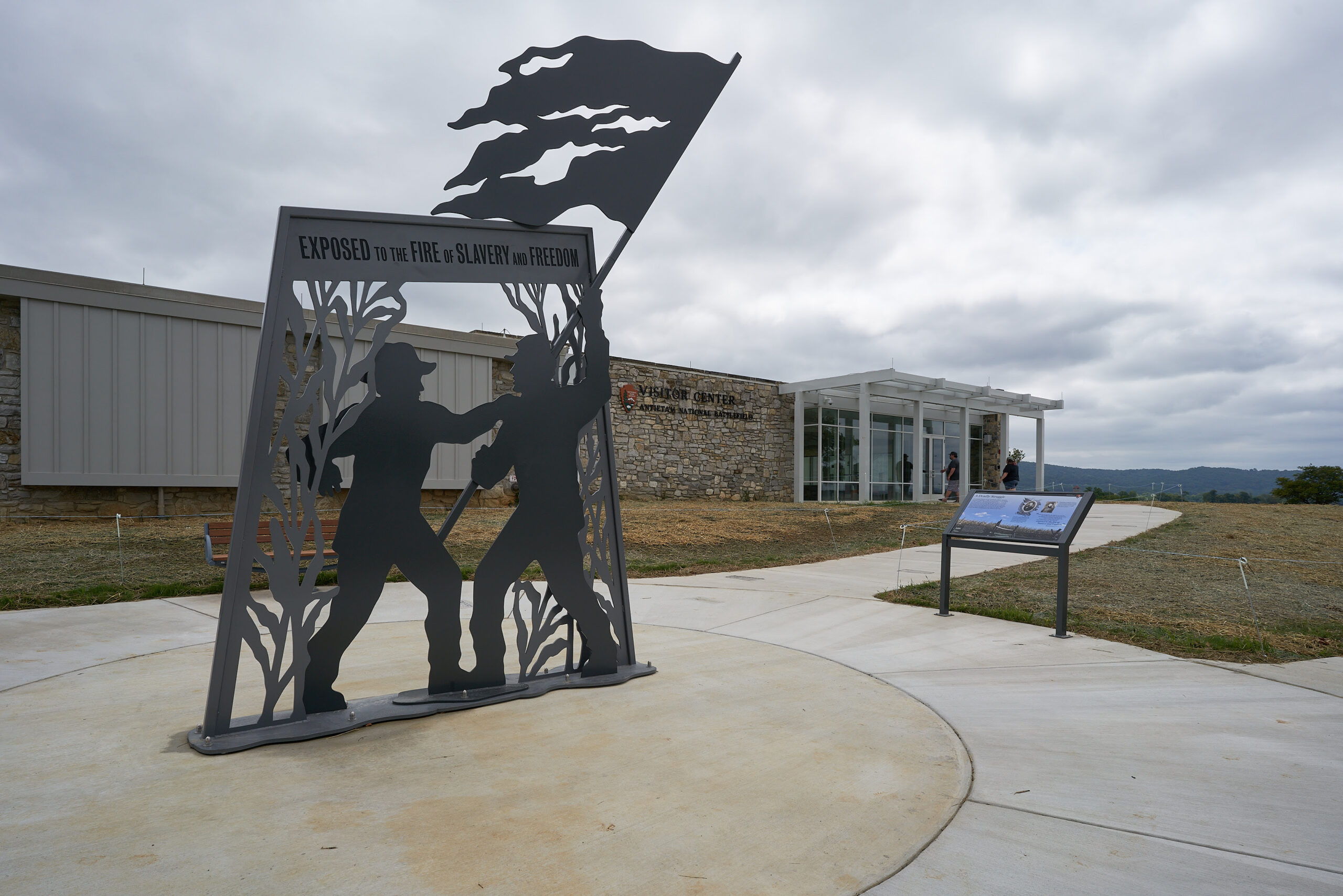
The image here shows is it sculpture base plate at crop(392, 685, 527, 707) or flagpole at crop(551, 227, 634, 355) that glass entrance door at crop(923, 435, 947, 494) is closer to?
flagpole at crop(551, 227, 634, 355)

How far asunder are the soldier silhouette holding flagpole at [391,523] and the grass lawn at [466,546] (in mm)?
5001

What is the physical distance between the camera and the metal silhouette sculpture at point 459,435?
13.1ft

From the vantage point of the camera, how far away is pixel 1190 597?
8.43m

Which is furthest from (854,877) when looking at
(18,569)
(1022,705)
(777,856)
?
(18,569)

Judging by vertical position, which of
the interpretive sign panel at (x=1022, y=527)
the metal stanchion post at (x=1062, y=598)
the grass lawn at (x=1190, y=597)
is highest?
the interpretive sign panel at (x=1022, y=527)

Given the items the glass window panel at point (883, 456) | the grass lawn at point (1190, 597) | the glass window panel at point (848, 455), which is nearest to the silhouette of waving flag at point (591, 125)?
the grass lawn at point (1190, 597)

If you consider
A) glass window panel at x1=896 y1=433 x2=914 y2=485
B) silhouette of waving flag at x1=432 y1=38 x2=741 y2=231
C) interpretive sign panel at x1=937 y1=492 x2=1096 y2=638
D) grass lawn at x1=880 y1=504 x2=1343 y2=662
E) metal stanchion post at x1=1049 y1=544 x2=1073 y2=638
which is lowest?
grass lawn at x1=880 y1=504 x2=1343 y2=662

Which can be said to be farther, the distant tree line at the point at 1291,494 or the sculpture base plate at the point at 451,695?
the distant tree line at the point at 1291,494

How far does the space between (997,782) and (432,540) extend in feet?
10.7

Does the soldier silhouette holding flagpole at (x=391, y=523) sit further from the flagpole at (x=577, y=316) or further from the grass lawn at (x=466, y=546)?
the grass lawn at (x=466, y=546)

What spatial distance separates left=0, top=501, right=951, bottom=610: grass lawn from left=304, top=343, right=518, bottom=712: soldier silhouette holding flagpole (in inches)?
197

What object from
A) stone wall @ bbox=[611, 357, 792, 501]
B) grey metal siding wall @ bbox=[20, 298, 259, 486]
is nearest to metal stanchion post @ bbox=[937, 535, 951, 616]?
grey metal siding wall @ bbox=[20, 298, 259, 486]

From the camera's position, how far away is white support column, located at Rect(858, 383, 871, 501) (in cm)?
2677

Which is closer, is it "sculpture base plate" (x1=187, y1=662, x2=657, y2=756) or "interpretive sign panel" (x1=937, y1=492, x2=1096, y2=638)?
"sculpture base plate" (x1=187, y1=662, x2=657, y2=756)
